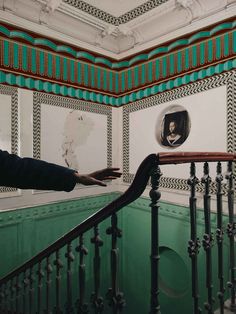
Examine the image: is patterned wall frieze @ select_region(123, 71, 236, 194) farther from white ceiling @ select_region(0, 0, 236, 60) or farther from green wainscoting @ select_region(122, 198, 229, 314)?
white ceiling @ select_region(0, 0, 236, 60)

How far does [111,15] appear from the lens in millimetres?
4145

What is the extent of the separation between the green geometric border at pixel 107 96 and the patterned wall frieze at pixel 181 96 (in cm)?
8

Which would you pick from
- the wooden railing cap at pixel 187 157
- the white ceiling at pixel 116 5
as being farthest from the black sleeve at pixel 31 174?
the white ceiling at pixel 116 5

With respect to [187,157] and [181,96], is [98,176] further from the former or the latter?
[181,96]

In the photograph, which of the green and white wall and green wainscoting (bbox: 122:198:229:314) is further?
green wainscoting (bbox: 122:198:229:314)

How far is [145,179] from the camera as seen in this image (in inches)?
46.8

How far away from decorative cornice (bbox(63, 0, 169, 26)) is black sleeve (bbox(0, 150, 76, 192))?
334cm

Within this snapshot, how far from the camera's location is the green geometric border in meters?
3.70

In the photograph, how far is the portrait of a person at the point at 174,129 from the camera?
4.05m

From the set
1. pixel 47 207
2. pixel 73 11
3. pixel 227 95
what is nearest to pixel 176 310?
pixel 47 207

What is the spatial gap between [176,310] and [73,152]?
3.19 meters

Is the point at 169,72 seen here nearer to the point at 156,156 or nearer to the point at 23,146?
the point at 23,146

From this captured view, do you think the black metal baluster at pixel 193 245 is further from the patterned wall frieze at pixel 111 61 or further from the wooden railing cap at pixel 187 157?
the patterned wall frieze at pixel 111 61

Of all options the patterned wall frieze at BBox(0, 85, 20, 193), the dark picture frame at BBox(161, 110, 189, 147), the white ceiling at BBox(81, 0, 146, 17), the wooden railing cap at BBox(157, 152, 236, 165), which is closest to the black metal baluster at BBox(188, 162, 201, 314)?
the wooden railing cap at BBox(157, 152, 236, 165)
